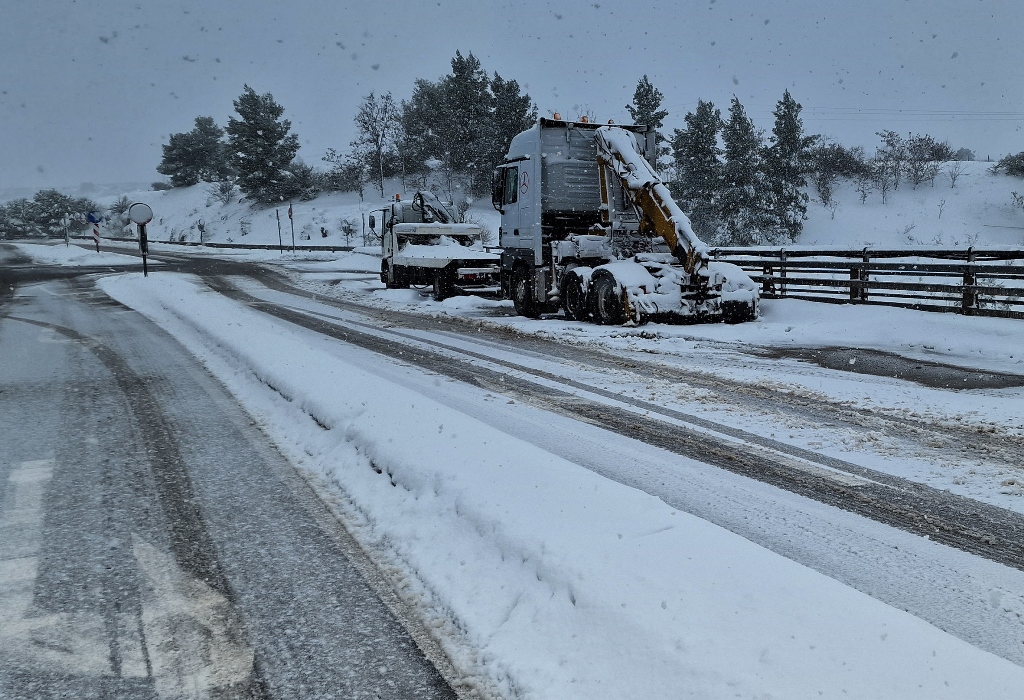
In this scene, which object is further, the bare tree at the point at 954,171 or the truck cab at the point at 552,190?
the bare tree at the point at 954,171

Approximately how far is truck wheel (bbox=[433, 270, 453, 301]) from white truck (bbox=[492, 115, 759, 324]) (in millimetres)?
3790

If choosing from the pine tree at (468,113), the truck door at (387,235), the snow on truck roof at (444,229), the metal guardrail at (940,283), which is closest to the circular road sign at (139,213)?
the truck door at (387,235)

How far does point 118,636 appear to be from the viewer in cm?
294

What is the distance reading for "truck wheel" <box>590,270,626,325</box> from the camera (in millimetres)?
12953

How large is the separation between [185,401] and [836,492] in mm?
5933

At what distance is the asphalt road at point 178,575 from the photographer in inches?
106

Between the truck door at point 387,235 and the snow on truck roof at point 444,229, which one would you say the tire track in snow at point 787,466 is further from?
the truck door at point 387,235

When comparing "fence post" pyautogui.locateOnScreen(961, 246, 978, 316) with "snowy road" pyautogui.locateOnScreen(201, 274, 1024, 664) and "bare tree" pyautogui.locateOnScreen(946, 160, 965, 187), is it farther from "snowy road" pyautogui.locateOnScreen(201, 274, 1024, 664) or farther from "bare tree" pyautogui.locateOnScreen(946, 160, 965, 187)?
"bare tree" pyautogui.locateOnScreen(946, 160, 965, 187)

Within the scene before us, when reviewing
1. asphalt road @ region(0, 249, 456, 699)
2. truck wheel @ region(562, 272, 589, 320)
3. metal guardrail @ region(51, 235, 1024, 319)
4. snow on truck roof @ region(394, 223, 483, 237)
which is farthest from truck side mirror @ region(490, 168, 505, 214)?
asphalt road @ region(0, 249, 456, 699)

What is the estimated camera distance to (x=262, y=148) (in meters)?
68.7

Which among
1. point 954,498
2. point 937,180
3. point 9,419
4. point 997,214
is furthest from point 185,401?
point 937,180

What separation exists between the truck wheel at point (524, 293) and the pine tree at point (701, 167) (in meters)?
29.9

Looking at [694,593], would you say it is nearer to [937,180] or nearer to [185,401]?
[185,401]

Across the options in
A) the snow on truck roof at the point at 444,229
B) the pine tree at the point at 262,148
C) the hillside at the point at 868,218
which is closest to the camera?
the snow on truck roof at the point at 444,229
